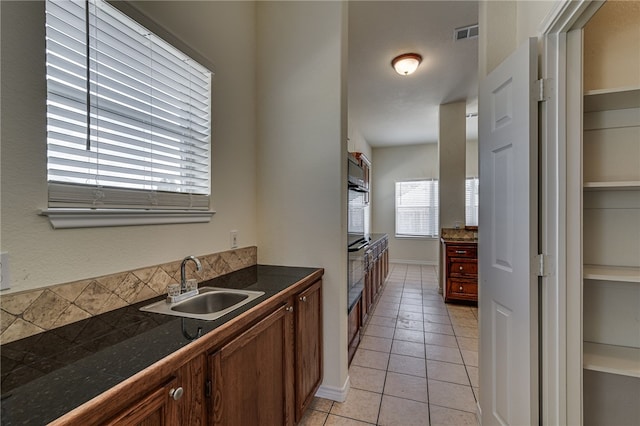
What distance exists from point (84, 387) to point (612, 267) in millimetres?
2090

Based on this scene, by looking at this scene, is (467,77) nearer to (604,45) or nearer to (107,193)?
(604,45)

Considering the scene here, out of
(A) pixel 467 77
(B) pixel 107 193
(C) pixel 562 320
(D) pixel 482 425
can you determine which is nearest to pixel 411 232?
(A) pixel 467 77

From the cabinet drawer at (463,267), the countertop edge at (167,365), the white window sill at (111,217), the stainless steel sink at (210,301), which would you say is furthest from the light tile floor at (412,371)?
the white window sill at (111,217)

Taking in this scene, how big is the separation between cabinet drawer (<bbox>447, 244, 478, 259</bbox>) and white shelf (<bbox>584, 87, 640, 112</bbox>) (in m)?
2.96

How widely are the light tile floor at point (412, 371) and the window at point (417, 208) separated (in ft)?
10.5

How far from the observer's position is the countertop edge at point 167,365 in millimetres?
600

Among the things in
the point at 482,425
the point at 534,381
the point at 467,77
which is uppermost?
the point at 467,77

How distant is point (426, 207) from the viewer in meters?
7.00

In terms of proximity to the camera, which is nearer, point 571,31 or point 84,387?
point 84,387

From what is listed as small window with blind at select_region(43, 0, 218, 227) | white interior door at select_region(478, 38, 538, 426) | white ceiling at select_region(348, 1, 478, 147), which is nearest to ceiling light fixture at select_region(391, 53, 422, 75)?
white ceiling at select_region(348, 1, 478, 147)

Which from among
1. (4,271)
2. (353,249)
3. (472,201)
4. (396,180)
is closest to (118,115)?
(4,271)

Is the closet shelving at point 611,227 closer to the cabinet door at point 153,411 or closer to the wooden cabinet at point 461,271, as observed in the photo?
the cabinet door at point 153,411

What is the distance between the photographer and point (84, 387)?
0.67 metres

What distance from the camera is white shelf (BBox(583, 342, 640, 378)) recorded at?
1.17 meters
